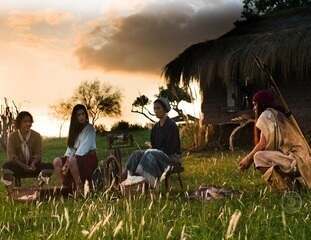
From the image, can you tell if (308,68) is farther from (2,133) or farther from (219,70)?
(2,133)

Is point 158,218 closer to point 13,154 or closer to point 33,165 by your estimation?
point 33,165

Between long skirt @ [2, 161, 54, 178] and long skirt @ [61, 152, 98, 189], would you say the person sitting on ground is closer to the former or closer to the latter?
long skirt @ [61, 152, 98, 189]

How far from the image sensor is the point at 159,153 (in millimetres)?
9266

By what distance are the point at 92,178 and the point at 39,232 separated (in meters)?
4.42

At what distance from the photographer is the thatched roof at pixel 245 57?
63.0 ft

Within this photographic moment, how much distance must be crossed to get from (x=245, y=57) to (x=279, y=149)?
11323 mm

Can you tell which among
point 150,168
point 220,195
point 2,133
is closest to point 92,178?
point 150,168

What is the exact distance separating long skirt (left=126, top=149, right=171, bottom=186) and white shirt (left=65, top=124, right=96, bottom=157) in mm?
856

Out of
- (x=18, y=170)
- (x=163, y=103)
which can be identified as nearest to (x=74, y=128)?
(x=18, y=170)

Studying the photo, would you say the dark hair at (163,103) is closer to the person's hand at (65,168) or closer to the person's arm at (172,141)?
the person's arm at (172,141)

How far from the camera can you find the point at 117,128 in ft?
143

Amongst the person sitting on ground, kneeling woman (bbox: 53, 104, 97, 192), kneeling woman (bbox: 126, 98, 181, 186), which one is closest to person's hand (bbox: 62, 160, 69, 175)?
kneeling woman (bbox: 53, 104, 97, 192)

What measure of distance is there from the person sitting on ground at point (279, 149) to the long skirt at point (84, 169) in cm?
248

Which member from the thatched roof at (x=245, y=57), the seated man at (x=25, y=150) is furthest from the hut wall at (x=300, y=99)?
the seated man at (x=25, y=150)
